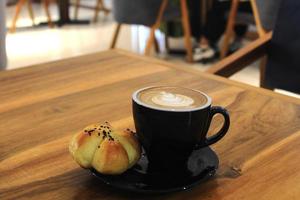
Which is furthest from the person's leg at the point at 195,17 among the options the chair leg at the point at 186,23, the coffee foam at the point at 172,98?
the coffee foam at the point at 172,98

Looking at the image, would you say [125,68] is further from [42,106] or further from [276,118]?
[276,118]

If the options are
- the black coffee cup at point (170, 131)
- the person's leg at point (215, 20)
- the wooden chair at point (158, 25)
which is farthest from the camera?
the person's leg at point (215, 20)

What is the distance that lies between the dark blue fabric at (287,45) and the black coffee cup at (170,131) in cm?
92

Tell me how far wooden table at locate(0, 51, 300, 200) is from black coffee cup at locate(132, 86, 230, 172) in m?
0.05

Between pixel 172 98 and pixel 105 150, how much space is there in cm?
11

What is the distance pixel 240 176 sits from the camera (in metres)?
0.53

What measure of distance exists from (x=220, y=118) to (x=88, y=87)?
29 centimetres

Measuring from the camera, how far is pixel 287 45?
52.7 inches

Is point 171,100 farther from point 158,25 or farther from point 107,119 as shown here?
point 158,25

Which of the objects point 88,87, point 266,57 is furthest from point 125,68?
point 266,57

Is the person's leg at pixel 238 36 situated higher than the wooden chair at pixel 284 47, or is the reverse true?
the wooden chair at pixel 284 47

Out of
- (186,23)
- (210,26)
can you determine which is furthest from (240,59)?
(210,26)

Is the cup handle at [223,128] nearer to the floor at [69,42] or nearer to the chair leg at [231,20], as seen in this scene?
the floor at [69,42]

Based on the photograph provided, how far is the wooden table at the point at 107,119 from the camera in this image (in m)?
0.50
